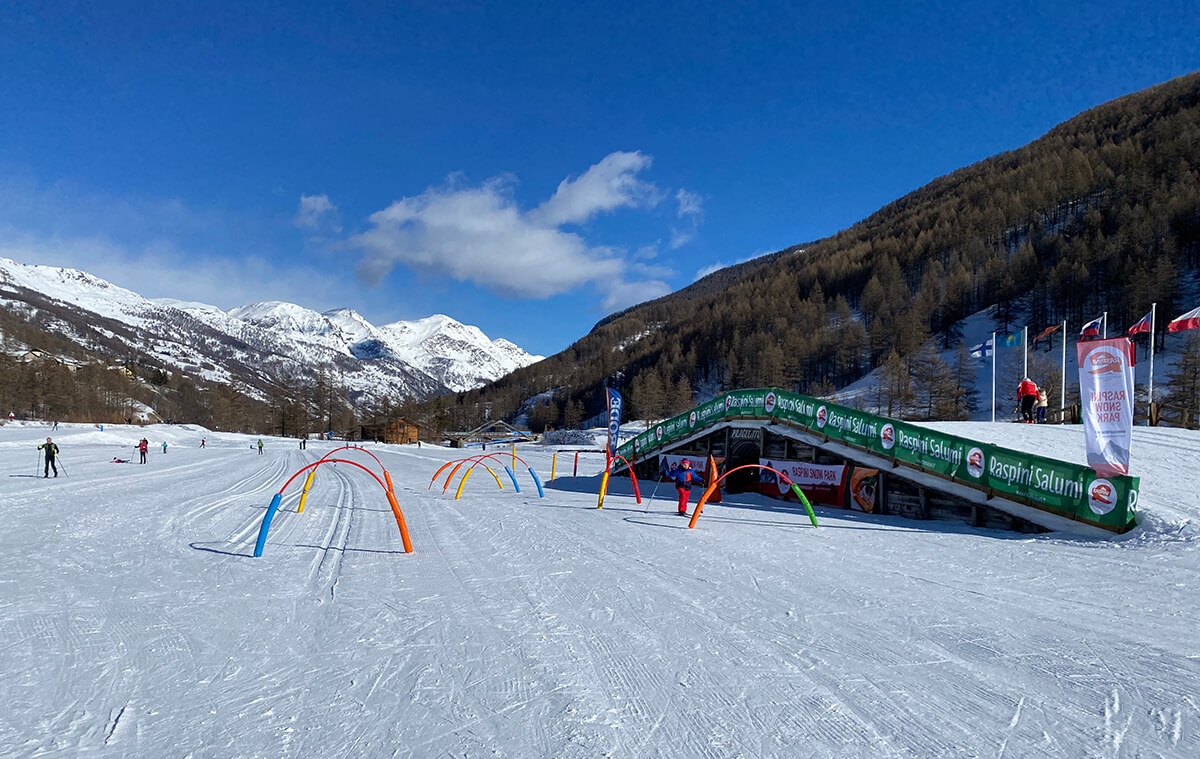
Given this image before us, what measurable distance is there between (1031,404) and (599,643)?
26.2 metres

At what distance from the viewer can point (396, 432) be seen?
267 ft

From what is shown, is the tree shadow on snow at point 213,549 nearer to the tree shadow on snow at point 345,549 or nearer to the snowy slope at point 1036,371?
the tree shadow on snow at point 345,549

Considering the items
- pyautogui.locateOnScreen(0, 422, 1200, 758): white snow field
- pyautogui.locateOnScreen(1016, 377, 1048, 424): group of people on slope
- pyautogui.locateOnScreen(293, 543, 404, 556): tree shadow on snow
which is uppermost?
pyautogui.locateOnScreen(1016, 377, 1048, 424): group of people on slope

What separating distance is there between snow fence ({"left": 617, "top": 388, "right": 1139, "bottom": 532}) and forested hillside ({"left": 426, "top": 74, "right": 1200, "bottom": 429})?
1716 inches

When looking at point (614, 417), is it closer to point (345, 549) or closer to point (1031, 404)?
point (345, 549)

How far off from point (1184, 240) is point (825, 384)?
51570 millimetres

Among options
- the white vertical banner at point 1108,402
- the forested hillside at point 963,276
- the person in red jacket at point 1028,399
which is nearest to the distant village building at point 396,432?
the forested hillside at point 963,276

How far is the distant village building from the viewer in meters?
81.5

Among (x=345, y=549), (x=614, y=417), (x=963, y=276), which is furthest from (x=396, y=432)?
(x=963, y=276)

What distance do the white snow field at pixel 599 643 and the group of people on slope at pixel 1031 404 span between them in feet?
46.5

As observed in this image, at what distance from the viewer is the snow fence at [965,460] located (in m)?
9.96

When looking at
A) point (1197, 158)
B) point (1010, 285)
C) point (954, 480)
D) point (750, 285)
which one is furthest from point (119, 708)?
point (750, 285)

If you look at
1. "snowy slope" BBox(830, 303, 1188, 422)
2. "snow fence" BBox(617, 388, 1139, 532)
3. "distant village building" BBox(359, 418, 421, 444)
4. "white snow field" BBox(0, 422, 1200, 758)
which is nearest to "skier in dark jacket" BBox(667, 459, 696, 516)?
"white snow field" BBox(0, 422, 1200, 758)

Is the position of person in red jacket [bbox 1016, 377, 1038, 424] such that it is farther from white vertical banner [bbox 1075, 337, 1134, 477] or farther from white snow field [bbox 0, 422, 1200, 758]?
white vertical banner [bbox 1075, 337, 1134, 477]
